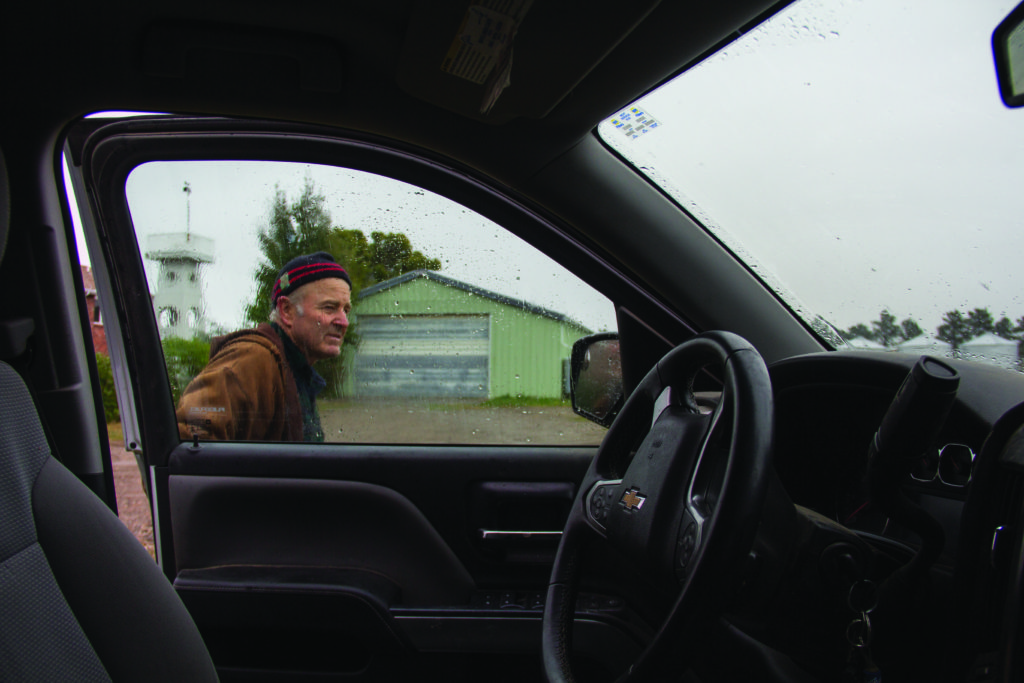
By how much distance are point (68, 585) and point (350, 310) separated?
1.02m

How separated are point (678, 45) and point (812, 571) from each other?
94 centimetres

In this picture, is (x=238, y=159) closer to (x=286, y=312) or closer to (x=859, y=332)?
(x=286, y=312)

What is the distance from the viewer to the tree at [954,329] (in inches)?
48.1

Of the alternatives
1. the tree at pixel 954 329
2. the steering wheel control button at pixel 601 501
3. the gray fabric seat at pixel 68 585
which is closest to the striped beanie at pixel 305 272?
the gray fabric seat at pixel 68 585

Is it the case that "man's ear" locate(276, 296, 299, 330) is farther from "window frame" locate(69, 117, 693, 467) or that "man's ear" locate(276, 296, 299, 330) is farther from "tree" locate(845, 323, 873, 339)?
"tree" locate(845, 323, 873, 339)

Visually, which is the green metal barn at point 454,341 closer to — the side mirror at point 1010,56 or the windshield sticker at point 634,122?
the windshield sticker at point 634,122

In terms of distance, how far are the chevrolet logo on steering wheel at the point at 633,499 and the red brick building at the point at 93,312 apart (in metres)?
1.54

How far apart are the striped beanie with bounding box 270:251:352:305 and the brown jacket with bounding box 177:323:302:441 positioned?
4.7 inches

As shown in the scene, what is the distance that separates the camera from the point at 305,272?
6.19 feet

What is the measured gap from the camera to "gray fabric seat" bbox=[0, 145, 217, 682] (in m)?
0.90

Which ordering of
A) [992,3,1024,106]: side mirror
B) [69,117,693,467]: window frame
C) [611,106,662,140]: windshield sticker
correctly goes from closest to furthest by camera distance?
[992,3,1024,106]: side mirror → [611,106,662,140]: windshield sticker → [69,117,693,467]: window frame


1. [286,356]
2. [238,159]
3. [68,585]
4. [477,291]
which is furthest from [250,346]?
[68,585]

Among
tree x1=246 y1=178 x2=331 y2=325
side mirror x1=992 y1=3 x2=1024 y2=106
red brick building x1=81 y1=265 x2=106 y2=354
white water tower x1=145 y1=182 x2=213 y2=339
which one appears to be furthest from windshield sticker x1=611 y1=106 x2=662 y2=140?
red brick building x1=81 y1=265 x2=106 y2=354

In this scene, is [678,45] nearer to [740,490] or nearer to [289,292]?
[740,490]
